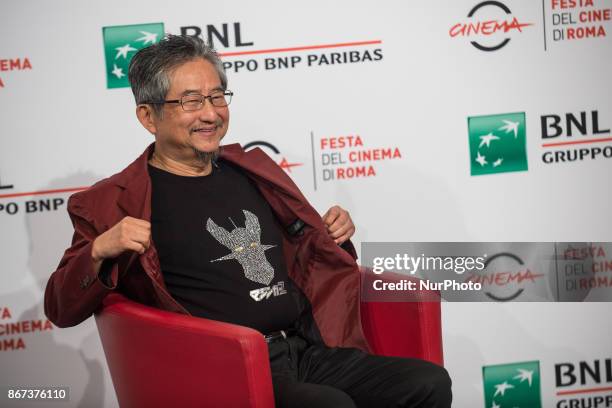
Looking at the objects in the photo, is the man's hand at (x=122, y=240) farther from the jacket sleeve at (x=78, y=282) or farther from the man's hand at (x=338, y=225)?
the man's hand at (x=338, y=225)

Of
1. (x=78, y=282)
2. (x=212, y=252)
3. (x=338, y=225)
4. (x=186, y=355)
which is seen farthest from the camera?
(x=338, y=225)

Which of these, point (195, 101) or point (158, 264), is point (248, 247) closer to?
point (158, 264)

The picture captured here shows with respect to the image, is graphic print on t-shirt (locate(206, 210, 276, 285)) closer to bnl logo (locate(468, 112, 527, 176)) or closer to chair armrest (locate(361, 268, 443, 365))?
chair armrest (locate(361, 268, 443, 365))

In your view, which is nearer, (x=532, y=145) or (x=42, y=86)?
(x=42, y=86)

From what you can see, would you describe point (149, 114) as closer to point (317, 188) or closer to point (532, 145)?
point (317, 188)

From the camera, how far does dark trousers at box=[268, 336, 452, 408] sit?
2303 millimetres

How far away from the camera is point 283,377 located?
243cm

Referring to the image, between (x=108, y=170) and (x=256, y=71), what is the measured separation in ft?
2.34

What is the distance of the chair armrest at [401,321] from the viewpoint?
2.57 metres

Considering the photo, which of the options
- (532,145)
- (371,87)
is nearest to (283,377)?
(371,87)

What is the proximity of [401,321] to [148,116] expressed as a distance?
0.99 meters

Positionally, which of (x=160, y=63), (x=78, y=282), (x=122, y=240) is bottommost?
(x=78, y=282)

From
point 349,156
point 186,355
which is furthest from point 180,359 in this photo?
point 349,156

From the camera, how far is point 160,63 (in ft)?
8.23
